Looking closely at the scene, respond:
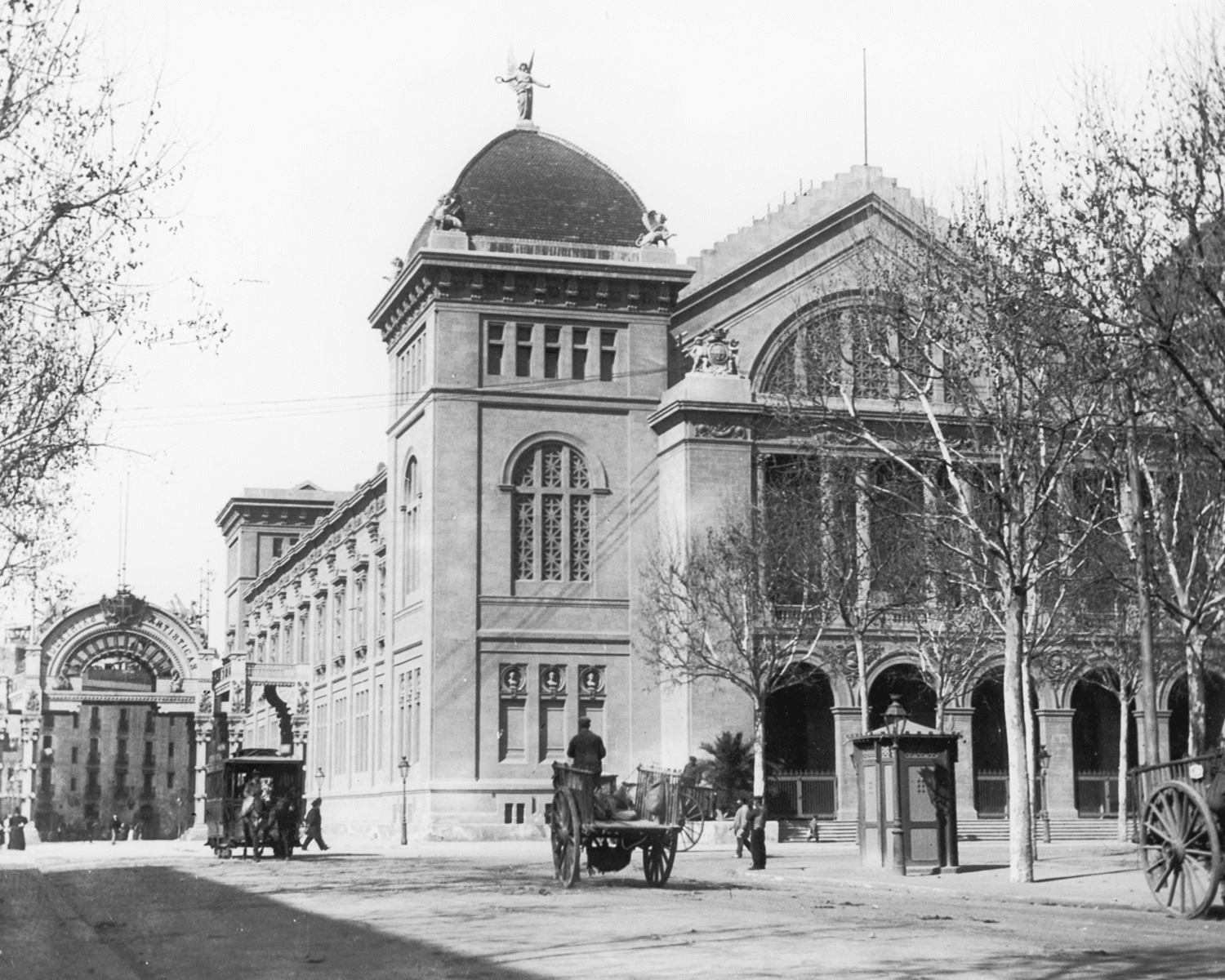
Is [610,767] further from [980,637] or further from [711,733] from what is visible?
[980,637]

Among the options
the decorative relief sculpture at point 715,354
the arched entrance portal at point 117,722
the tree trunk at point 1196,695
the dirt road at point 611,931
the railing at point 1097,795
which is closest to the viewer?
the dirt road at point 611,931

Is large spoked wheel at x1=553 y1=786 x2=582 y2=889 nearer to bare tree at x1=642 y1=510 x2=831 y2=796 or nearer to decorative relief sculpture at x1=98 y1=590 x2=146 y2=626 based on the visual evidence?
bare tree at x1=642 y1=510 x2=831 y2=796

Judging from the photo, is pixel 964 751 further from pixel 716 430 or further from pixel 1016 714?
pixel 1016 714

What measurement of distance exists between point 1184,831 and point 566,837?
30.0 feet

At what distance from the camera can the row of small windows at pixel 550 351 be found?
5647 cm

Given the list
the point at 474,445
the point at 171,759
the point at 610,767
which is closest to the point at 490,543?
the point at 474,445

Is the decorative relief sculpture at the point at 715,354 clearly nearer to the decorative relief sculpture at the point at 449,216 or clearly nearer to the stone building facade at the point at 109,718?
the decorative relief sculpture at the point at 449,216

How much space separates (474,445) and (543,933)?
39212 millimetres

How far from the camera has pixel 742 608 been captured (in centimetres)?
4784

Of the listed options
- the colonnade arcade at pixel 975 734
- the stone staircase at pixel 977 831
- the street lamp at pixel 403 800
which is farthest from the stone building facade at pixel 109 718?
the stone staircase at pixel 977 831

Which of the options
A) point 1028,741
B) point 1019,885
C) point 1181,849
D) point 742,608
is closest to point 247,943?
point 1181,849

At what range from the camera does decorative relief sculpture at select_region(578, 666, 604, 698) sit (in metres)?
55.6

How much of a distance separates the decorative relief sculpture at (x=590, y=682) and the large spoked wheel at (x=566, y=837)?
96.5ft

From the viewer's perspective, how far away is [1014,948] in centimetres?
1543
